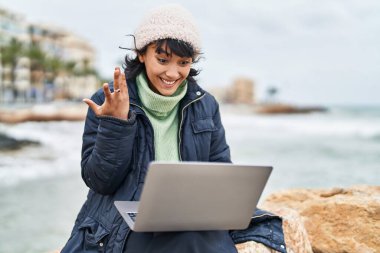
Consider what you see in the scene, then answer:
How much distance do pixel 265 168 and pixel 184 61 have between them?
54 cm

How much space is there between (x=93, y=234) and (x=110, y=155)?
27cm

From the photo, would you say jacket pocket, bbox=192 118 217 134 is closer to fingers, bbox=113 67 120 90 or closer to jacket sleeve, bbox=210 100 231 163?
jacket sleeve, bbox=210 100 231 163

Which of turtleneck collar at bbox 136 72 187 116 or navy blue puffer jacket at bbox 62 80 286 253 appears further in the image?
turtleneck collar at bbox 136 72 187 116

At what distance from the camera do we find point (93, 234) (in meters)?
1.55

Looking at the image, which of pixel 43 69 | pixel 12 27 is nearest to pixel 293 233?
pixel 43 69

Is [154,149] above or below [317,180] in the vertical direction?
above

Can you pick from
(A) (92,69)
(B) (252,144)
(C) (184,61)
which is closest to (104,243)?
(C) (184,61)

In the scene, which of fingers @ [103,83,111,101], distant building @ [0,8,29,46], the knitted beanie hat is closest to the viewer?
fingers @ [103,83,111,101]

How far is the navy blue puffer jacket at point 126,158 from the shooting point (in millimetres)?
1465

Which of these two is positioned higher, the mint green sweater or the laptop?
the mint green sweater

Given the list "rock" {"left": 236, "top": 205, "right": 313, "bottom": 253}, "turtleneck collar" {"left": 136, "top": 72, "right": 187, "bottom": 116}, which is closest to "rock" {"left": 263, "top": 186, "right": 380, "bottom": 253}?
"rock" {"left": 236, "top": 205, "right": 313, "bottom": 253}

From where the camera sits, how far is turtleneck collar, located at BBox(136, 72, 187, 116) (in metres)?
1.66

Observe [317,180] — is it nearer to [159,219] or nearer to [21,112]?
[159,219]

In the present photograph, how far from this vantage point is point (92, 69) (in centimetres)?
4050
